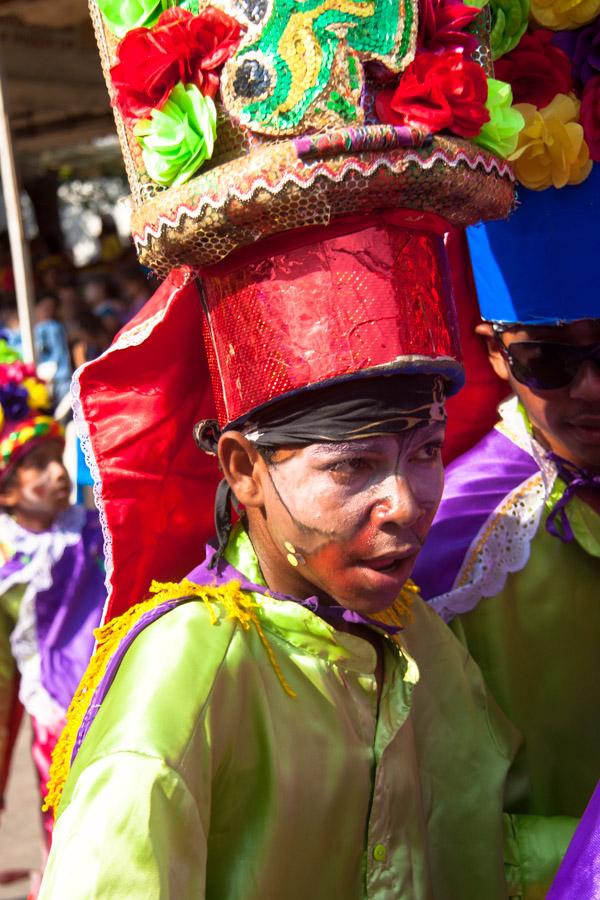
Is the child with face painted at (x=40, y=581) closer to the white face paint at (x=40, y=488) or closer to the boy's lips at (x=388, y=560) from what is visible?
the white face paint at (x=40, y=488)

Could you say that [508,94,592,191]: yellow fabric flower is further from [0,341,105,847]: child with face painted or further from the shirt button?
[0,341,105,847]: child with face painted

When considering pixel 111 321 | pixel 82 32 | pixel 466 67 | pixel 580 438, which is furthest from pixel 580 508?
pixel 111 321

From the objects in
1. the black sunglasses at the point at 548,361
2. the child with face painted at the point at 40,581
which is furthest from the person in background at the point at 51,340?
the black sunglasses at the point at 548,361

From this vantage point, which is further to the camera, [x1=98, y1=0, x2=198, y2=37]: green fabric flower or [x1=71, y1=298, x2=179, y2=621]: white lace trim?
[x1=71, y1=298, x2=179, y2=621]: white lace trim

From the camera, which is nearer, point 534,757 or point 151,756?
point 151,756

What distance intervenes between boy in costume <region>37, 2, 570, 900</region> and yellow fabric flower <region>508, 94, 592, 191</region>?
1.11ft

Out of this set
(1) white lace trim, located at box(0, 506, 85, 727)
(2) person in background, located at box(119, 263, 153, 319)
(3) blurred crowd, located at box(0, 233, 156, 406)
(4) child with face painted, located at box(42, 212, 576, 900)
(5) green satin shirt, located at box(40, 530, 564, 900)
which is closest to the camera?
(5) green satin shirt, located at box(40, 530, 564, 900)

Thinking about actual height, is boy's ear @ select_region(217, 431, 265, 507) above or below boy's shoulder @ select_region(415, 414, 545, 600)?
above

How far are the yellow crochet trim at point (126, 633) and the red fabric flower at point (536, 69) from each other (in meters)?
1.16

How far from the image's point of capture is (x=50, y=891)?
64.2 inches

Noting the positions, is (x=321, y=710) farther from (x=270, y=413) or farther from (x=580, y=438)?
(x=580, y=438)

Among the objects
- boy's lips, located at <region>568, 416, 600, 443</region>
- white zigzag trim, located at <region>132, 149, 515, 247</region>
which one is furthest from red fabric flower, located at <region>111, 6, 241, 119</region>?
boy's lips, located at <region>568, 416, 600, 443</region>

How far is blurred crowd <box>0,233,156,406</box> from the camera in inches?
422

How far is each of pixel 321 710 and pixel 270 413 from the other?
520 millimetres
